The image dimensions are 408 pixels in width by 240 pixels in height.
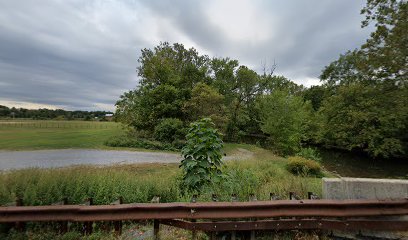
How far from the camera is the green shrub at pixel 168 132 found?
80.6ft

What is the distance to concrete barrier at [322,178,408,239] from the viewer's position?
132 inches

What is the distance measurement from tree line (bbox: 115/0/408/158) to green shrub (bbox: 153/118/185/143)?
11 cm

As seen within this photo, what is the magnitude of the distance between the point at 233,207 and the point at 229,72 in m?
37.9

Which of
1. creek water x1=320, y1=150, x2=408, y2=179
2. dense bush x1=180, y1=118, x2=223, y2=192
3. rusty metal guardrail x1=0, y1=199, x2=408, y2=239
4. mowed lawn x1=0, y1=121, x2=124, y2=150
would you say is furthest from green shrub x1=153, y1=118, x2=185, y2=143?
rusty metal guardrail x1=0, y1=199, x2=408, y2=239

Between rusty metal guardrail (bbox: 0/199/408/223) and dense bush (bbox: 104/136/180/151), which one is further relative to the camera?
dense bush (bbox: 104/136/180/151)

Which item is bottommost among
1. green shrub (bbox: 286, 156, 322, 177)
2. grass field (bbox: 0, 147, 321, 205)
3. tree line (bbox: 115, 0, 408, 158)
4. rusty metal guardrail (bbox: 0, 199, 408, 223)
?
green shrub (bbox: 286, 156, 322, 177)

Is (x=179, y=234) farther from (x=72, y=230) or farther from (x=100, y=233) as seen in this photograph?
(x=72, y=230)

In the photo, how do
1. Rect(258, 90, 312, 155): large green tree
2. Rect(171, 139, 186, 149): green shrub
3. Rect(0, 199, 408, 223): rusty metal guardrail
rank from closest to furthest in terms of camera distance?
Rect(0, 199, 408, 223): rusty metal guardrail, Rect(171, 139, 186, 149): green shrub, Rect(258, 90, 312, 155): large green tree

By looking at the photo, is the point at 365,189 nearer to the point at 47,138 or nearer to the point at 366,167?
the point at 366,167

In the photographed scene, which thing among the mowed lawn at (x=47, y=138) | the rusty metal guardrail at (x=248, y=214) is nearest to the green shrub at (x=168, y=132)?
the mowed lawn at (x=47, y=138)

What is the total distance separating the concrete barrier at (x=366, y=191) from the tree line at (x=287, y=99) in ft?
37.0

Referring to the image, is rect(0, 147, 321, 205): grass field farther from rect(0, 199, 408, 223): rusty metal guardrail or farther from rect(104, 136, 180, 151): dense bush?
rect(104, 136, 180, 151): dense bush

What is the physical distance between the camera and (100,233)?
3619 millimetres

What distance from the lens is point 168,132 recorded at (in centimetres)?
2469
